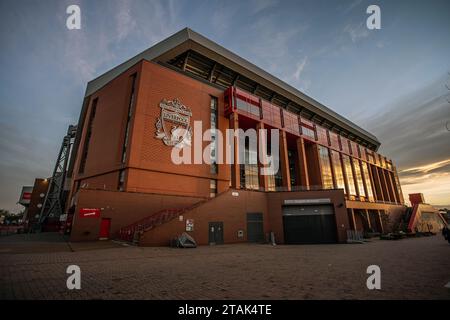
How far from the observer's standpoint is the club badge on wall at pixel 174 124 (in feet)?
89.5

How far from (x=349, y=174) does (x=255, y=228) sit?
3818 cm

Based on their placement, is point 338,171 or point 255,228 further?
point 338,171

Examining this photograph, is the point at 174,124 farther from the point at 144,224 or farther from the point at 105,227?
the point at 105,227

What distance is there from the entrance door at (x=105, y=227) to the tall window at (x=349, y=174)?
4935cm

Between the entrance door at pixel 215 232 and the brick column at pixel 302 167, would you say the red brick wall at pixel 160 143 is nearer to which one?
the entrance door at pixel 215 232

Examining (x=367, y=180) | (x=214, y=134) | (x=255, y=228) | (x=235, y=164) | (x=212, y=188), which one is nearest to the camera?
(x=255, y=228)

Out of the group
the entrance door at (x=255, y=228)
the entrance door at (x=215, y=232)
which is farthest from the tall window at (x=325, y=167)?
the entrance door at (x=215, y=232)

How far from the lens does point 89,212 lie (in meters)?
20.0

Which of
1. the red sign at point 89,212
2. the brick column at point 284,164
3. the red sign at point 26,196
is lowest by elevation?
the red sign at point 89,212

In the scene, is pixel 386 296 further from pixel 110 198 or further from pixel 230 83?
pixel 230 83

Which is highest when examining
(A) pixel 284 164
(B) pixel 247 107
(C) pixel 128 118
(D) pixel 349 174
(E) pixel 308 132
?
(B) pixel 247 107

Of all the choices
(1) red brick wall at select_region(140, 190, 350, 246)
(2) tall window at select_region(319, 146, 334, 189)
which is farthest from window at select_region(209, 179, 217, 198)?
(2) tall window at select_region(319, 146, 334, 189)

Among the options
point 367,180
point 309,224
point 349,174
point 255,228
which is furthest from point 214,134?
point 367,180
